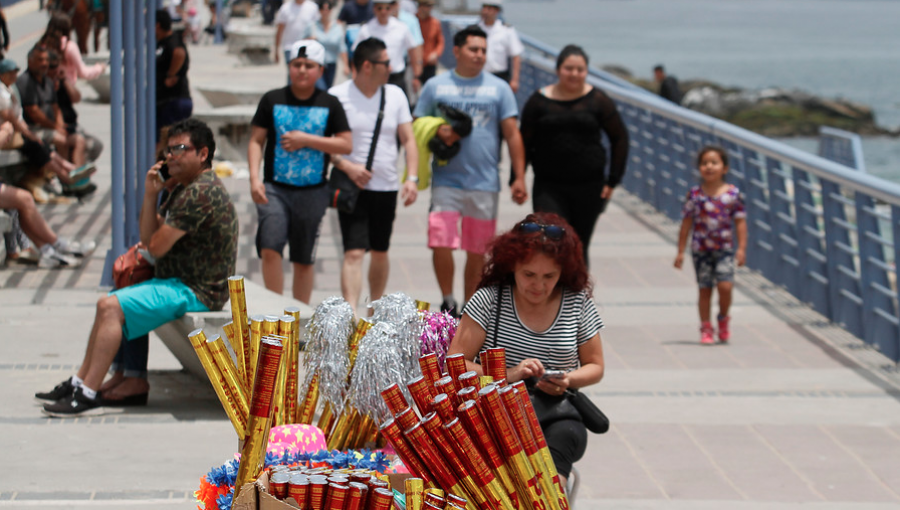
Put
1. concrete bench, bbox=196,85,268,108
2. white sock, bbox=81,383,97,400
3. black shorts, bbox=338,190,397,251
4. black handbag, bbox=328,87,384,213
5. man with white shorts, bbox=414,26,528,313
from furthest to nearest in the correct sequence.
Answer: concrete bench, bbox=196,85,268,108 → man with white shorts, bbox=414,26,528,313 → black shorts, bbox=338,190,397,251 → black handbag, bbox=328,87,384,213 → white sock, bbox=81,383,97,400

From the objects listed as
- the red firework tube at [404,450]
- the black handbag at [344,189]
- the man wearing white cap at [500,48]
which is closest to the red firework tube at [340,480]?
the red firework tube at [404,450]

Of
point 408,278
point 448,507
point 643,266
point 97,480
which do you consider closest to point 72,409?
point 97,480

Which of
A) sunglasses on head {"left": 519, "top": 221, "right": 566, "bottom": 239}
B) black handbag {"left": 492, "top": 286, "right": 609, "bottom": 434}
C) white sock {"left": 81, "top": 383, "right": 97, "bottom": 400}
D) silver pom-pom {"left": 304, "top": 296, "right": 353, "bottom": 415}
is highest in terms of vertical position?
sunglasses on head {"left": 519, "top": 221, "right": 566, "bottom": 239}

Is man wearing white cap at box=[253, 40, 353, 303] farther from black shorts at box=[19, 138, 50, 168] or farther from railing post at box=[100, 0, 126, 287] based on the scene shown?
black shorts at box=[19, 138, 50, 168]

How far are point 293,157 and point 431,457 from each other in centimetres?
398

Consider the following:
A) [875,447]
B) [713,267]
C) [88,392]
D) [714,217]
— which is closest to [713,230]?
[714,217]

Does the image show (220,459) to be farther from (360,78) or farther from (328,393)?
(360,78)

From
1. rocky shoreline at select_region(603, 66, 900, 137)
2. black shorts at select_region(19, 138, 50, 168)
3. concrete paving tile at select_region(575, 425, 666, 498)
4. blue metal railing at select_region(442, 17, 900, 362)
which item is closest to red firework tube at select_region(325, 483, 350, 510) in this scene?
concrete paving tile at select_region(575, 425, 666, 498)

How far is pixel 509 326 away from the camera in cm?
417

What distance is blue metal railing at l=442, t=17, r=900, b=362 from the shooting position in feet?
25.9

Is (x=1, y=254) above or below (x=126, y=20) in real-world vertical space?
below

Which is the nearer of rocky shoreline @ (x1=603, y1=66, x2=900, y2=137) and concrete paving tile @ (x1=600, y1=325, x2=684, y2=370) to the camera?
concrete paving tile @ (x1=600, y1=325, x2=684, y2=370)

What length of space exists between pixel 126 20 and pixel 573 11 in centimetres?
15915

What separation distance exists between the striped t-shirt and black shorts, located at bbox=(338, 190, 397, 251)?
312 centimetres
